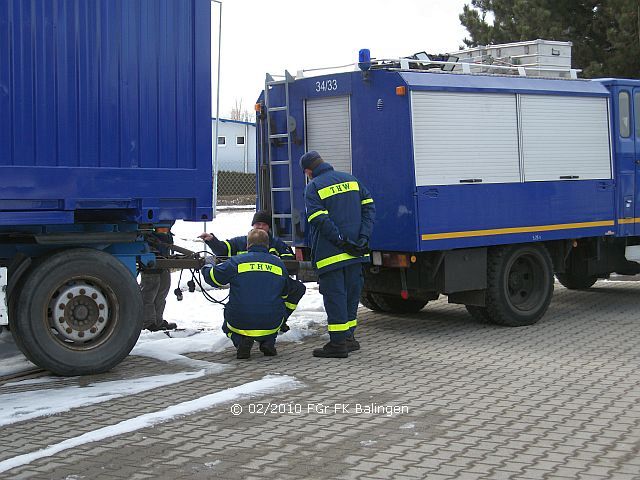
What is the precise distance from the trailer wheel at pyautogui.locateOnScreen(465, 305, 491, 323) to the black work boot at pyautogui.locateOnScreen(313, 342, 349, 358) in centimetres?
244

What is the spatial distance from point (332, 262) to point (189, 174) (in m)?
1.57

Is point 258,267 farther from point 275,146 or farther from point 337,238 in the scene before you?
point 275,146

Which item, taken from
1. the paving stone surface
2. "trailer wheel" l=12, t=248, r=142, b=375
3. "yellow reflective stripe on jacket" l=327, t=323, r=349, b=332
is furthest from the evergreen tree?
"trailer wheel" l=12, t=248, r=142, b=375

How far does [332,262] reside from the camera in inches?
338

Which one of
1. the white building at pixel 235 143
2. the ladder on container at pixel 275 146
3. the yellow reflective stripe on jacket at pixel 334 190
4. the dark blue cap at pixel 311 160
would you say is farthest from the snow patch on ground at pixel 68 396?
the white building at pixel 235 143

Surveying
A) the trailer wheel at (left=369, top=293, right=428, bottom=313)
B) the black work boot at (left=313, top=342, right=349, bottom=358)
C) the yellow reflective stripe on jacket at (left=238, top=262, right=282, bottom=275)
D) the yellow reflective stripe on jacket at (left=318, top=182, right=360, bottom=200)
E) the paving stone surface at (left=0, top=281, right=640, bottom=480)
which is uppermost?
the yellow reflective stripe on jacket at (left=318, top=182, right=360, bottom=200)

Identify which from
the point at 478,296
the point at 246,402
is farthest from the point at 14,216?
the point at 478,296

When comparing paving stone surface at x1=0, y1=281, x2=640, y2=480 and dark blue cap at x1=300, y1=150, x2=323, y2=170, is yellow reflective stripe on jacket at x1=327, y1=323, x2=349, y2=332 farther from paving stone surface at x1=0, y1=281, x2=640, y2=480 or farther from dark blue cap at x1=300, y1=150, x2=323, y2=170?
dark blue cap at x1=300, y1=150, x2=323, y2=170

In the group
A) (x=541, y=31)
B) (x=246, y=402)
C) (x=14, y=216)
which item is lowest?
(x=246, y=402)

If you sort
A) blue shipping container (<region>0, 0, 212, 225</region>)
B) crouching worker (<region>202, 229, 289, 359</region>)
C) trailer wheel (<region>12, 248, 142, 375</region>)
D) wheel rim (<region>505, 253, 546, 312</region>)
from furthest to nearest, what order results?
wheel rim (<region>505, 253, 546, 312</region>), crouching worker (<region>202, 229, 289, 359</region>), trailer wheel (<region>12, 248, 142, 375</region>), blue shipping container (<region>0, 0, 212, 225</region>)

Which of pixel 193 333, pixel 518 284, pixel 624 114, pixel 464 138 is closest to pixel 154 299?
pixel 193 333

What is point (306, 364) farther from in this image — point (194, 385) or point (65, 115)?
point (65, 115)

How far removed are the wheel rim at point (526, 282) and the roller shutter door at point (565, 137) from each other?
3.19 feet

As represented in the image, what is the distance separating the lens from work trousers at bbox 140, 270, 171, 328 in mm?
9562
